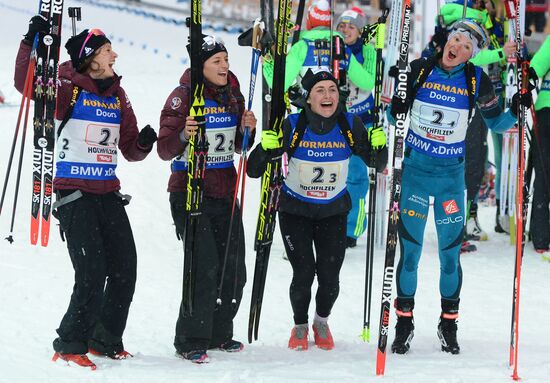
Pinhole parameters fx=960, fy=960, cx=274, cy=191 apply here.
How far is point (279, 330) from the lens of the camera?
6945mm

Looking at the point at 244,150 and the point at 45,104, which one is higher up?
the point at 45,104

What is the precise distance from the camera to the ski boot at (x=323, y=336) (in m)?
6.37

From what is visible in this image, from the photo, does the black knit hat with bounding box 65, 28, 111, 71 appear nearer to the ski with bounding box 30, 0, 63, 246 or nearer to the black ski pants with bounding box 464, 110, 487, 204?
the ski with bounding box 30, 0, 63, 246

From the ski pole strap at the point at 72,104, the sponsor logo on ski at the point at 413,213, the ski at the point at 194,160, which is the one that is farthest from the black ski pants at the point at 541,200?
the ski pole strap at the point at 72,104

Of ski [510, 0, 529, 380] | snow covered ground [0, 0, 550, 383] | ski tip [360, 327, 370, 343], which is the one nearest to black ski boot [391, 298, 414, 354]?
snow covered ground [0, 0, 550, 383]

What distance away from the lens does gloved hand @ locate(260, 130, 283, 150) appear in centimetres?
590

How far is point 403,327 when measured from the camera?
6309 mm

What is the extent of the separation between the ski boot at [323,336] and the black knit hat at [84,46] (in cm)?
228

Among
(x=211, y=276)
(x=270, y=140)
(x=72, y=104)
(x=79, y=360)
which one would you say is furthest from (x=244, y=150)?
(x=79, y=360)

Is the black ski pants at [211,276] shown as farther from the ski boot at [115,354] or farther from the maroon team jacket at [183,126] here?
the ski boot at [115,354]

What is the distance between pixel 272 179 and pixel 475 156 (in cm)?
410

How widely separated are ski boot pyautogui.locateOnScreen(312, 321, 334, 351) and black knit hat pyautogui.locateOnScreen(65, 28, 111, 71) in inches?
90.0

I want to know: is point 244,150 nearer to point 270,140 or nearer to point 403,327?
point 270,140

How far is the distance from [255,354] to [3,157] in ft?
20.6
